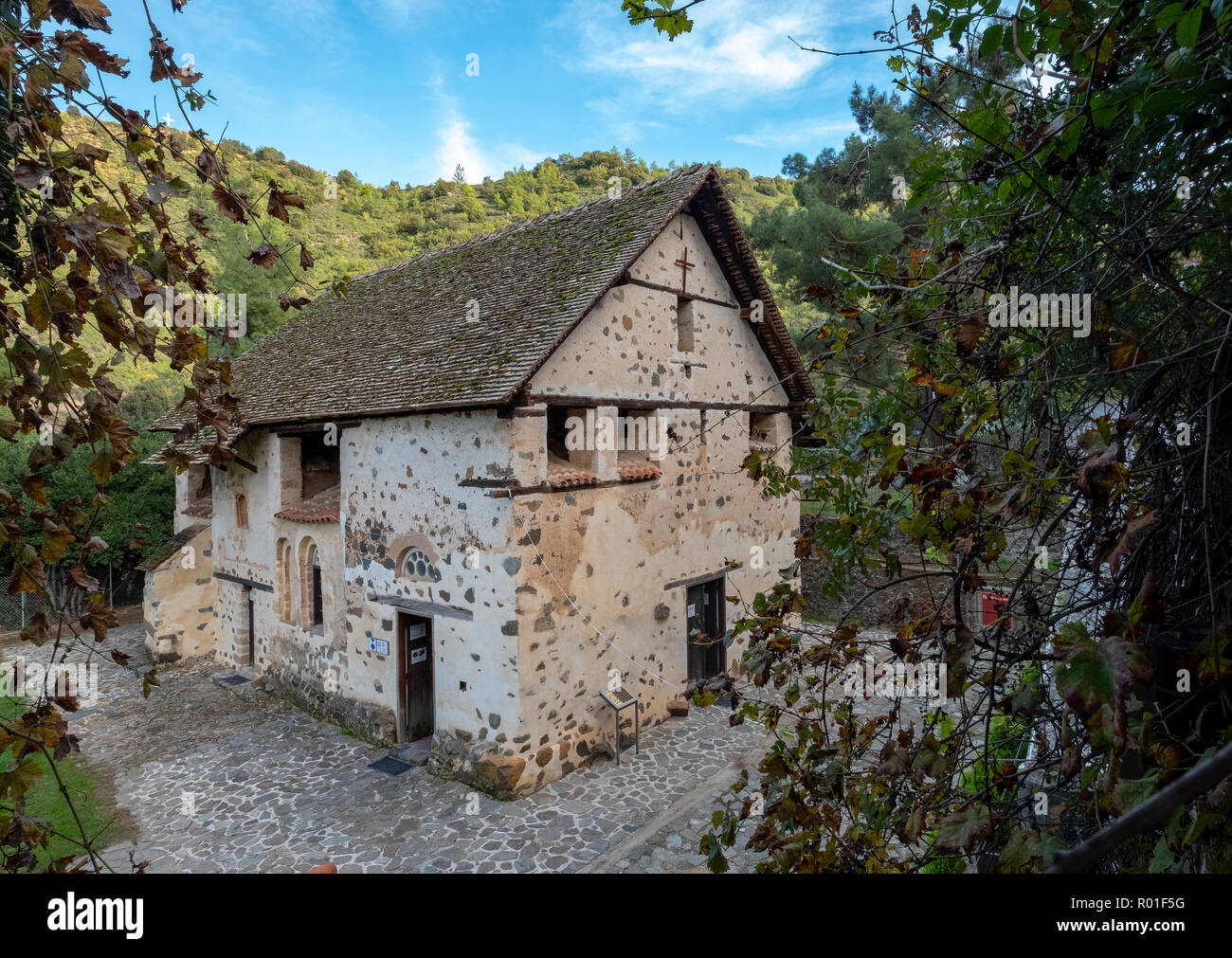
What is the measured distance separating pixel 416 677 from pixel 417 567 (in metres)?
1.84

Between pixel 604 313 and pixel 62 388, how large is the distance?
7.20 m

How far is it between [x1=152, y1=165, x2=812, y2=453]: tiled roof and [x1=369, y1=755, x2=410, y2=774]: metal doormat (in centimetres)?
456

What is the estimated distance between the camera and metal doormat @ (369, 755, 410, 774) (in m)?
8.13

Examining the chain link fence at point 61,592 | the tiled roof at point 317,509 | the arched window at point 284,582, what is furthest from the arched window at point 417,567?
the chain link fence at point 61,592

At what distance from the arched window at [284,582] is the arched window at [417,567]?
3.42 meters

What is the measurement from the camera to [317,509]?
10.0 m

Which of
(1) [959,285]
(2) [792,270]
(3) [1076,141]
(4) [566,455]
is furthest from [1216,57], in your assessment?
(2) [792,270]

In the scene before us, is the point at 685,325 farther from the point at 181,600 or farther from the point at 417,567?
the point at 181,600

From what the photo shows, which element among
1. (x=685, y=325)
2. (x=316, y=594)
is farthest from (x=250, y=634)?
(x=685, y=325)

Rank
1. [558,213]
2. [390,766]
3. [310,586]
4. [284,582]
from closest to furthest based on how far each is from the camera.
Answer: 1. [390,766]
2. [310,586]
3. [284,582]
4. [558,213]

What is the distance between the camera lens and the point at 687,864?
6207 mm

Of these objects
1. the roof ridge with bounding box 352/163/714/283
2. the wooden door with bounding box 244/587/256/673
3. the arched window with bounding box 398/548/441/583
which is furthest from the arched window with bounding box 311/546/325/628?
the roof ridge with bounding box 352/163/714/283

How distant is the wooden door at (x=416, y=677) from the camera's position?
884cm

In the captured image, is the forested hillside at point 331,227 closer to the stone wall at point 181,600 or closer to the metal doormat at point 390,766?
the stone wall at point 181,600
